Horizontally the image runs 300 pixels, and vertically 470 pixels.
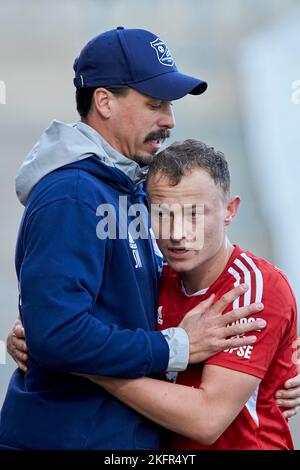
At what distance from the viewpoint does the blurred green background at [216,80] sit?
4.32 meters

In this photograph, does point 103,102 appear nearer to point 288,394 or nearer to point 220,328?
point 220,328

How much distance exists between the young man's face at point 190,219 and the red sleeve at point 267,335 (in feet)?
0.52

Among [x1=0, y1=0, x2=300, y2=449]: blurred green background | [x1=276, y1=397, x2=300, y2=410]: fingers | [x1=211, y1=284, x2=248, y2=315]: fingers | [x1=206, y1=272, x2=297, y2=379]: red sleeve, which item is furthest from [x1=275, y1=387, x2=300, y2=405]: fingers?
[x1=0, y1=0, x2=300, y2=449]: blurred green background

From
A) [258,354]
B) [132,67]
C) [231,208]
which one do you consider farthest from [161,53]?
[258,354]

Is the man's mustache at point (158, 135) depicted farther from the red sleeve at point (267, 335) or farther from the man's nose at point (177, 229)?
the red sleeve at point (267, 335)

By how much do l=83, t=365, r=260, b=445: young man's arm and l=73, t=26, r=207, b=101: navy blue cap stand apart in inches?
26.0

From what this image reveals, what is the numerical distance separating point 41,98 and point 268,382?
9.06ft

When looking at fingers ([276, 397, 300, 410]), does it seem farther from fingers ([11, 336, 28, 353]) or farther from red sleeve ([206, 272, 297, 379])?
fingers ([11, 336, 28, 353])

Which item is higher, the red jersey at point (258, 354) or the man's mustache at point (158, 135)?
the man's mustache at point (158, 135)

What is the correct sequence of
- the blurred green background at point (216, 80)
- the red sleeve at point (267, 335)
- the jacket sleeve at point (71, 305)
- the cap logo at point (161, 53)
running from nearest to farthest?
the jacket sleeve at point (71, 305), the red sleeve at point (267, 335), the cap logo at point (161, 53), the blurred green background at point (216, 80)

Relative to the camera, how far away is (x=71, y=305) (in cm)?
179

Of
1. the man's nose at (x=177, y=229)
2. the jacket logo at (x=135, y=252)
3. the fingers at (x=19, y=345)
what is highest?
the man's nose at (x=177, y=229)

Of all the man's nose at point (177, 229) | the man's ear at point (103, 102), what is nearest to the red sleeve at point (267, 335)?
the man's nose at point (177, 229)

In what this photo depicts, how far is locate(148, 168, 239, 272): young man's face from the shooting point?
6.41ft
